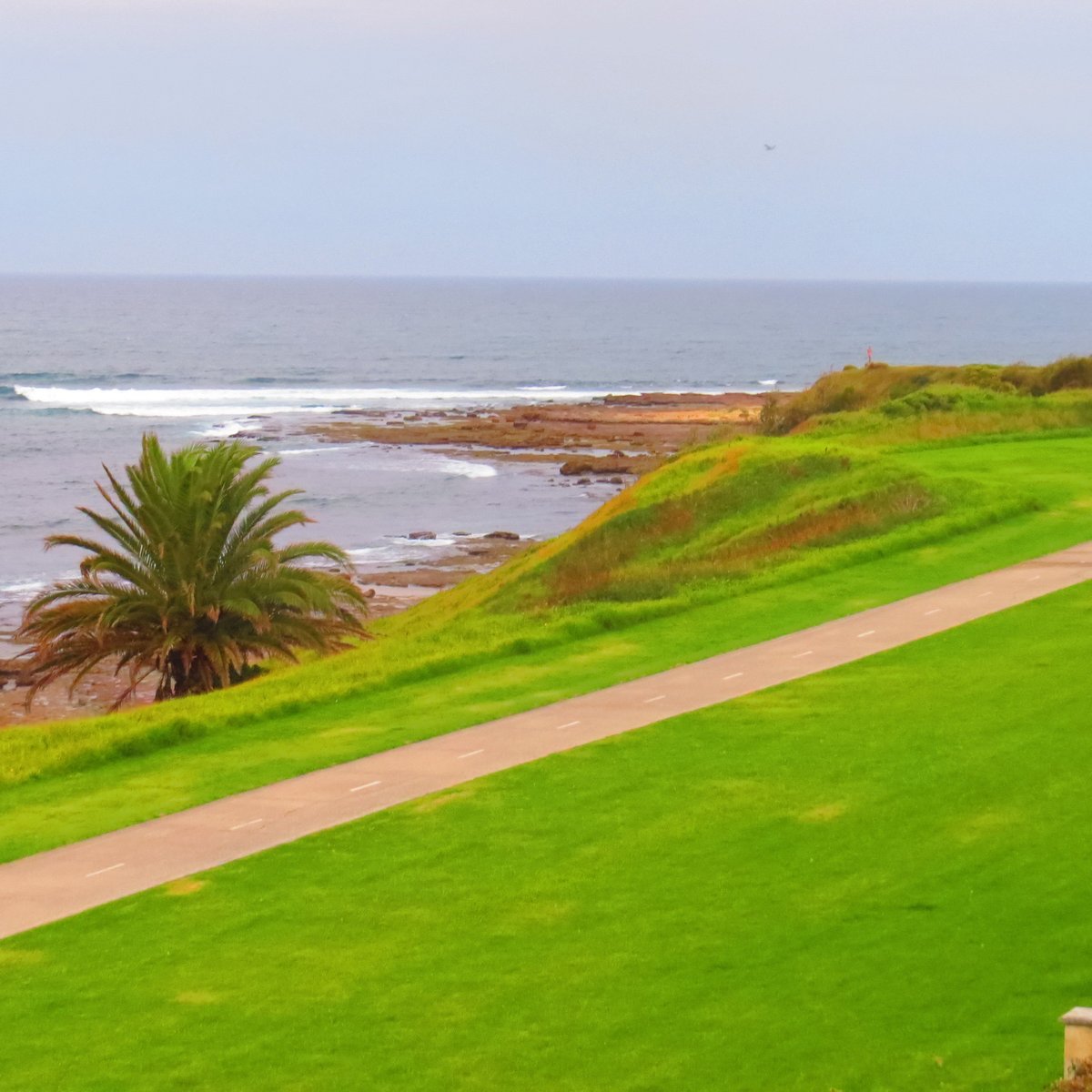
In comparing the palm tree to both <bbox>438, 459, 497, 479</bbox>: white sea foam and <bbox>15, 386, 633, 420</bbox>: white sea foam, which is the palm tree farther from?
<bbox>15, 386, 633, 420</bbox>: white sea foam

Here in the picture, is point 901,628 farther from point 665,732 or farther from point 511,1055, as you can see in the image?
point 511,1055

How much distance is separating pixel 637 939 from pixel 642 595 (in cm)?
1078

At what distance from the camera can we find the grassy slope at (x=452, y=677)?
13156 millimetres

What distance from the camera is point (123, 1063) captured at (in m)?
8.23

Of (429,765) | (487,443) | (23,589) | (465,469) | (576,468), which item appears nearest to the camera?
(429,765)

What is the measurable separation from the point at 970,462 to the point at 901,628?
1229 centimetres

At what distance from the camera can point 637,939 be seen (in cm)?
941

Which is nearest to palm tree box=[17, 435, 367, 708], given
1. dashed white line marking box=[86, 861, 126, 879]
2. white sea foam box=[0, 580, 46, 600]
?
dashed white line marking box=[86, 861, 126, 879]

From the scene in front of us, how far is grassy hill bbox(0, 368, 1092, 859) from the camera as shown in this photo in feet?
45.5

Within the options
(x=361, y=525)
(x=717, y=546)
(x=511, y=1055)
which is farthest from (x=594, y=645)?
(x=361, y=525)

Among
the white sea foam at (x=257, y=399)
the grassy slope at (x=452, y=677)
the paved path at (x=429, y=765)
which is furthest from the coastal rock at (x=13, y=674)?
the white sea foam at (x=257, y=399)

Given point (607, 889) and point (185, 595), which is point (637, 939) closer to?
point (607, 889)

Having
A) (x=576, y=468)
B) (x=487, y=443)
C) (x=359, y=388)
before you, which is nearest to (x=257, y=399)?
(x=359, y=388)

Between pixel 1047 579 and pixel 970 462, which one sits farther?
pixel 970 462
